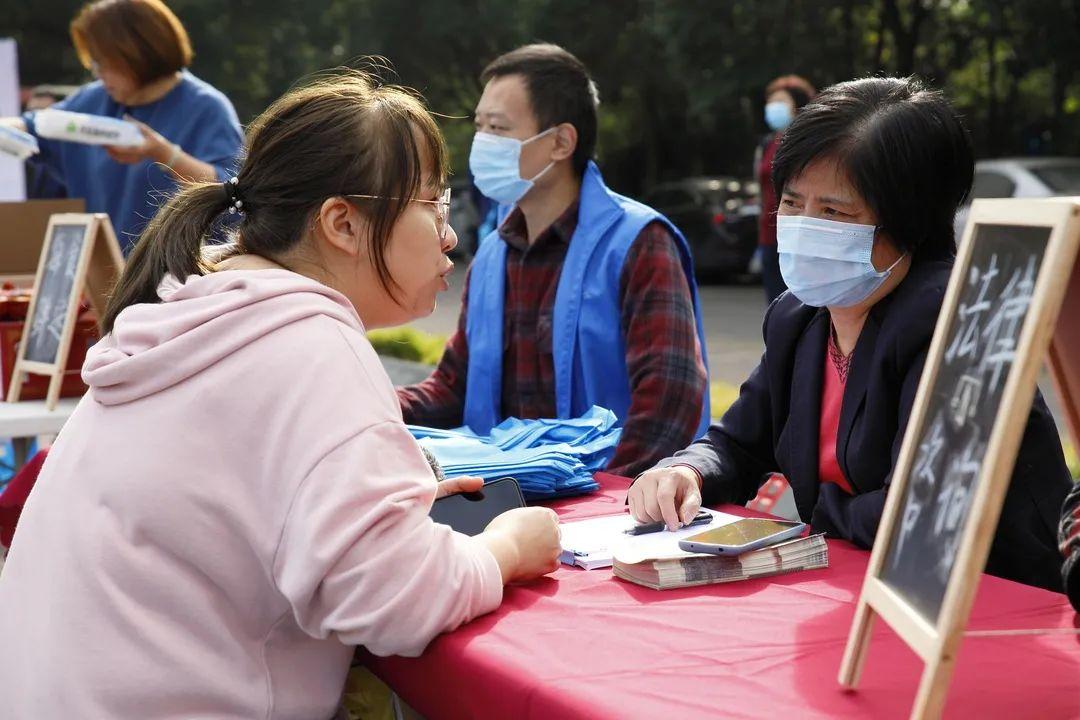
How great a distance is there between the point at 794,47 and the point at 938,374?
16.5m

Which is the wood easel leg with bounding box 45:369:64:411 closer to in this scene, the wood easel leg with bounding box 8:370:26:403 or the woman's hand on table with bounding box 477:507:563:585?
the wood easel leg with bounding box 8:370:26:403

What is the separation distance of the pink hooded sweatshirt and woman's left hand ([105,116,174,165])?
2.60 m

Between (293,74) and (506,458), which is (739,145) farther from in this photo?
(506,458)

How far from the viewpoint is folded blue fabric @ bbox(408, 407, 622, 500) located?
229 cm

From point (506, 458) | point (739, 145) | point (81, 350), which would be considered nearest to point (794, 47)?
point (739, 145)

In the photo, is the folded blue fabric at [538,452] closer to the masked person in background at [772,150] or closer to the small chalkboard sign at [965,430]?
the small chalkboard sign at [965,430]

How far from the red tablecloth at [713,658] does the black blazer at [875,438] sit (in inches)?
10.2

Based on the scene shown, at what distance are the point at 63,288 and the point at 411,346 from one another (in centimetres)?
595

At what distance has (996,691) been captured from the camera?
4.55 ft

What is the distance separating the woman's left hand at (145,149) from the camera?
405cm

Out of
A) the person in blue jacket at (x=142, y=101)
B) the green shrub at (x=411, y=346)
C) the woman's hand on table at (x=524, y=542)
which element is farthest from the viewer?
the green shrub at (x=411, y=346)

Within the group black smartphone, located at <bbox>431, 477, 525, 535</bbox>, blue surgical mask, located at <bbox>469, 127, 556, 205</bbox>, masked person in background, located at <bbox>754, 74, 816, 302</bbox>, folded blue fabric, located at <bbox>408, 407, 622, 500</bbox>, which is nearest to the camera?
black smartphone, located at <bbox>431, 477, 525, 535</bbox>

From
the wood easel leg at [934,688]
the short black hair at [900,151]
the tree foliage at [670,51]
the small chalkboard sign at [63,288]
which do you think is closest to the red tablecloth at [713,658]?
the wood easel leg at [934,688]

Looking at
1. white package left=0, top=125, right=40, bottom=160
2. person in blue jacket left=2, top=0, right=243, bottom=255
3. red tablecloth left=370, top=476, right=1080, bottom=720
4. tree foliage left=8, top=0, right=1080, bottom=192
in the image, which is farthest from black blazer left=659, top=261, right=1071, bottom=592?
tree foliage left=8, top=0, right=1080, bottom=192
